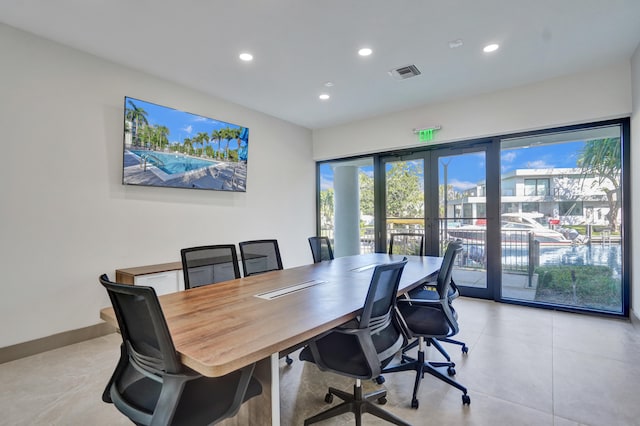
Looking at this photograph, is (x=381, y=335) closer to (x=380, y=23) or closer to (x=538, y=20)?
(x=380, y=23)

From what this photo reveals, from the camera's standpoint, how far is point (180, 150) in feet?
13.4

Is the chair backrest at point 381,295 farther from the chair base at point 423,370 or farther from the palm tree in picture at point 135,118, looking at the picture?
the palm tree in picture at point 135,118

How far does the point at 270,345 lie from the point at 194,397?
47cm

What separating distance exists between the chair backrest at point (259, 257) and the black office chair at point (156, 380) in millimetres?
1530

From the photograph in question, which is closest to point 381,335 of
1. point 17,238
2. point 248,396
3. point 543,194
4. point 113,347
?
point 248,396

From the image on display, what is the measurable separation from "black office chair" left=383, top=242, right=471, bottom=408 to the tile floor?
0.10m

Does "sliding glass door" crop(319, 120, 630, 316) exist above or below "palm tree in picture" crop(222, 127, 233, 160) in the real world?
below

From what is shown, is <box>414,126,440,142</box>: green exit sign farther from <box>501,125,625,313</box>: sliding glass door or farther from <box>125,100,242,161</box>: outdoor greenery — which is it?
<box>125,100,242,161</box>: outdoor greenery

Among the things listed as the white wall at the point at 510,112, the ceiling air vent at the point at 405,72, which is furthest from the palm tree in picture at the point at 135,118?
the white wall at the point at 510,112

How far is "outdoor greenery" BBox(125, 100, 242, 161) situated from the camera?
3621 millimetres

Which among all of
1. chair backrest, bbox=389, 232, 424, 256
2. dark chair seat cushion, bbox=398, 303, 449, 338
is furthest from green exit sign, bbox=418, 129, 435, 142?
dark chair seat cushion, bbox=398, 303, 449, 338

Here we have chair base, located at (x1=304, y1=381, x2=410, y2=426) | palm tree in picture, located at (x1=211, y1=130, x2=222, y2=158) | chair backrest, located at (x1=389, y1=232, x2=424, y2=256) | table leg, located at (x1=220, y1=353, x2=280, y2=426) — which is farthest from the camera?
chair backrest, located at (x1=389, y1=232, x2=424, y2=256)

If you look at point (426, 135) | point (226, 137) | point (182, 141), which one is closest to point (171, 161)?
point (182, 141)

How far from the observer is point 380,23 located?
2900 millimetres
